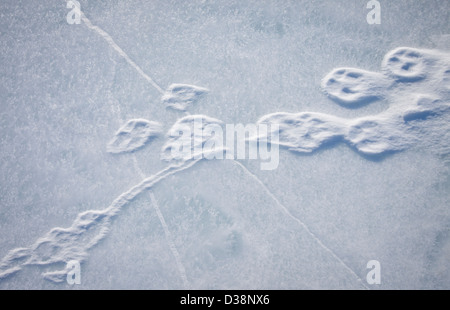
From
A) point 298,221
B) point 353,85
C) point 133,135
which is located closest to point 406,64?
point 353,85

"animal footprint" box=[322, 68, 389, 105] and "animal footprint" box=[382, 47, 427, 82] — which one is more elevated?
"animal footprint" box=[382, 47, 427, 82]

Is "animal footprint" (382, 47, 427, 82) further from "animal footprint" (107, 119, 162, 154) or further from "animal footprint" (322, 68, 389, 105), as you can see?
"animal footprint" (107, 119, 162, 154)

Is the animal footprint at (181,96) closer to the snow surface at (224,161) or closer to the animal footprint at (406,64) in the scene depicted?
the snow surface at (224,161)

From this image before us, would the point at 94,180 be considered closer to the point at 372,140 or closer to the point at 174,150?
the point at 174,150

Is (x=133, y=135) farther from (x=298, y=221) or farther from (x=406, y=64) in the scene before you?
(x=406, y=64)

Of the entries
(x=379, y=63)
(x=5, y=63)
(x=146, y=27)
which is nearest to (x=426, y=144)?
(x=379, y=63)

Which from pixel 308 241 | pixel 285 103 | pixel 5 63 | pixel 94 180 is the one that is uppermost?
pixel 5 63

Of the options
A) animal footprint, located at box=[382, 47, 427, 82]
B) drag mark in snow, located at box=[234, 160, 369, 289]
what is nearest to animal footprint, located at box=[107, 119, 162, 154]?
drag mark in snow, located at box=[234, 160, 369, 289]

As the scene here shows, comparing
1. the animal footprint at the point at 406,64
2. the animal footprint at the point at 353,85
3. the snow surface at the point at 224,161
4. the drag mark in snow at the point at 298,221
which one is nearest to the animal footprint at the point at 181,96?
the snow surface at the point at 224,161
